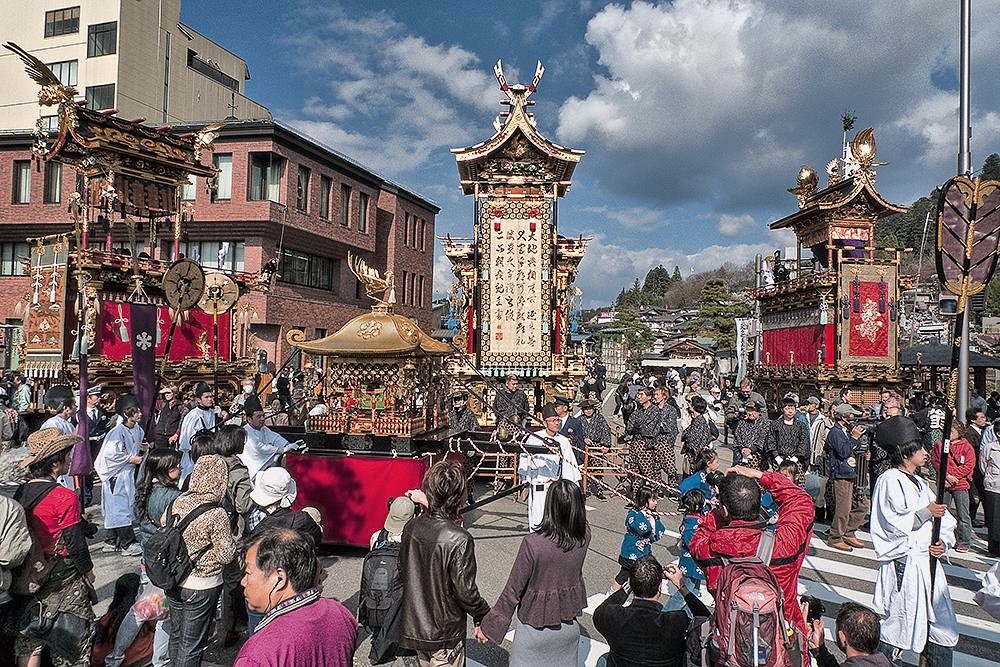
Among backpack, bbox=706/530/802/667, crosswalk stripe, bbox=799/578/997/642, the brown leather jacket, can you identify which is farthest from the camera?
crosswalk stripe, bbox=799/578/997/642

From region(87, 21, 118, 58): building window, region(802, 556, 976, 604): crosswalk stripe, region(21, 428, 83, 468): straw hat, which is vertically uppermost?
region(87, 21, 118, 58): building window

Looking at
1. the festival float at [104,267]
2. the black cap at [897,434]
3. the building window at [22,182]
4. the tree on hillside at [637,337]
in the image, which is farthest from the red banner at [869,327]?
the building window at [22,182]

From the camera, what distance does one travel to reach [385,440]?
8.22m

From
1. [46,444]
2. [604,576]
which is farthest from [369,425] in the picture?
[46,444]

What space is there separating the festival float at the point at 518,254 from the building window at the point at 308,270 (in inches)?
564

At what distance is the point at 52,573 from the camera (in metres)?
4.00

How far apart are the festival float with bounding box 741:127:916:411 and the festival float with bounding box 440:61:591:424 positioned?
1162cm

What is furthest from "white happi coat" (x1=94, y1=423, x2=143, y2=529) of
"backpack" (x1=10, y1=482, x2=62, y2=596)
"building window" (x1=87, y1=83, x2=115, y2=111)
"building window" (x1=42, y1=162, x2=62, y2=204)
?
"building window" (x1=87, y1=83, x2=115, y2=111)

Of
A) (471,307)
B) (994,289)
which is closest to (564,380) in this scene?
(471,307)

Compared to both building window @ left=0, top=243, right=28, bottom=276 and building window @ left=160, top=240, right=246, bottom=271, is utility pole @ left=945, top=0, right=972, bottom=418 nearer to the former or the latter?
building window @ left=160, top=240, right=246, bottom=271

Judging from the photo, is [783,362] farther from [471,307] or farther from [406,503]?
[406,503]

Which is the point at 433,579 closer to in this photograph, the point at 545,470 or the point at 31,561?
the point at 31,561

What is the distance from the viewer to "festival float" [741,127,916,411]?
77.3ft

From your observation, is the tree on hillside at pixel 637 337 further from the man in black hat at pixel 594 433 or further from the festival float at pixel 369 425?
the festival float at pixel 369 425
